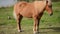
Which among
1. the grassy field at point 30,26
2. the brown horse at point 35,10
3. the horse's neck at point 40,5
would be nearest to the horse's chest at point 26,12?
the brown horse at point 35,10

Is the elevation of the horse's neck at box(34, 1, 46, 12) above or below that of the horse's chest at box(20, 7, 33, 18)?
above

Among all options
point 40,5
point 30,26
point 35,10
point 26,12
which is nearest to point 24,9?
point 26,12

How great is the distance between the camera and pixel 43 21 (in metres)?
9.56

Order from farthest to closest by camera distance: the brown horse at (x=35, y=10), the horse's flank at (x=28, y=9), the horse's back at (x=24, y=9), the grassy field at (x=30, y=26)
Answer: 1. the grassy field at (x=30, y=26)
2. the horse's back at (x=24, y=9)
3. the horse's flank at (x=28, y=9)
4. the brown horse at (x=35, y=10)

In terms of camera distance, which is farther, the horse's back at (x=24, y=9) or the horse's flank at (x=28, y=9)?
the horse's back at (x=24, y=9)

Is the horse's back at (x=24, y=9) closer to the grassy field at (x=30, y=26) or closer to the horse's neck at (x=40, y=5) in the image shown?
the horse's neck at (x=40, y=5)

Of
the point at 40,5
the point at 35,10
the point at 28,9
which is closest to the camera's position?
the point at 40,5

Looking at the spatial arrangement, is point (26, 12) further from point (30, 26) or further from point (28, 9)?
point (30, 26)

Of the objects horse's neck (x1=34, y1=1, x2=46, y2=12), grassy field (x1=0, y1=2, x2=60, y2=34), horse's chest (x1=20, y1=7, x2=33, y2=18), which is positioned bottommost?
grassy field (x1=0, y1=2, x2=60, y2=34)

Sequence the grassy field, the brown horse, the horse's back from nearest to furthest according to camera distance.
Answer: the brown horse < the horse's back < the grassy field

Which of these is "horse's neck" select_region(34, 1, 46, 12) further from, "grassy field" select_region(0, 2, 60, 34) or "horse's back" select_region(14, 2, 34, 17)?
"grassy field" select_region(0, 2, 60, 34)

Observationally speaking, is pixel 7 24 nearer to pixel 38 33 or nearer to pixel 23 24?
pixel 23 24

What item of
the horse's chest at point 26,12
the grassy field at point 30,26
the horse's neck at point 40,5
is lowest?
the grassy field at point 30,26

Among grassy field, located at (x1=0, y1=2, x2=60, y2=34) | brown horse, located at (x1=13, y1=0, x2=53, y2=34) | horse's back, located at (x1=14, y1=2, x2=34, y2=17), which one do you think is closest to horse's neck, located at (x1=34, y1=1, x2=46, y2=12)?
brown horse, located at (x1=13, y1=0, x2=53, y2=34)
